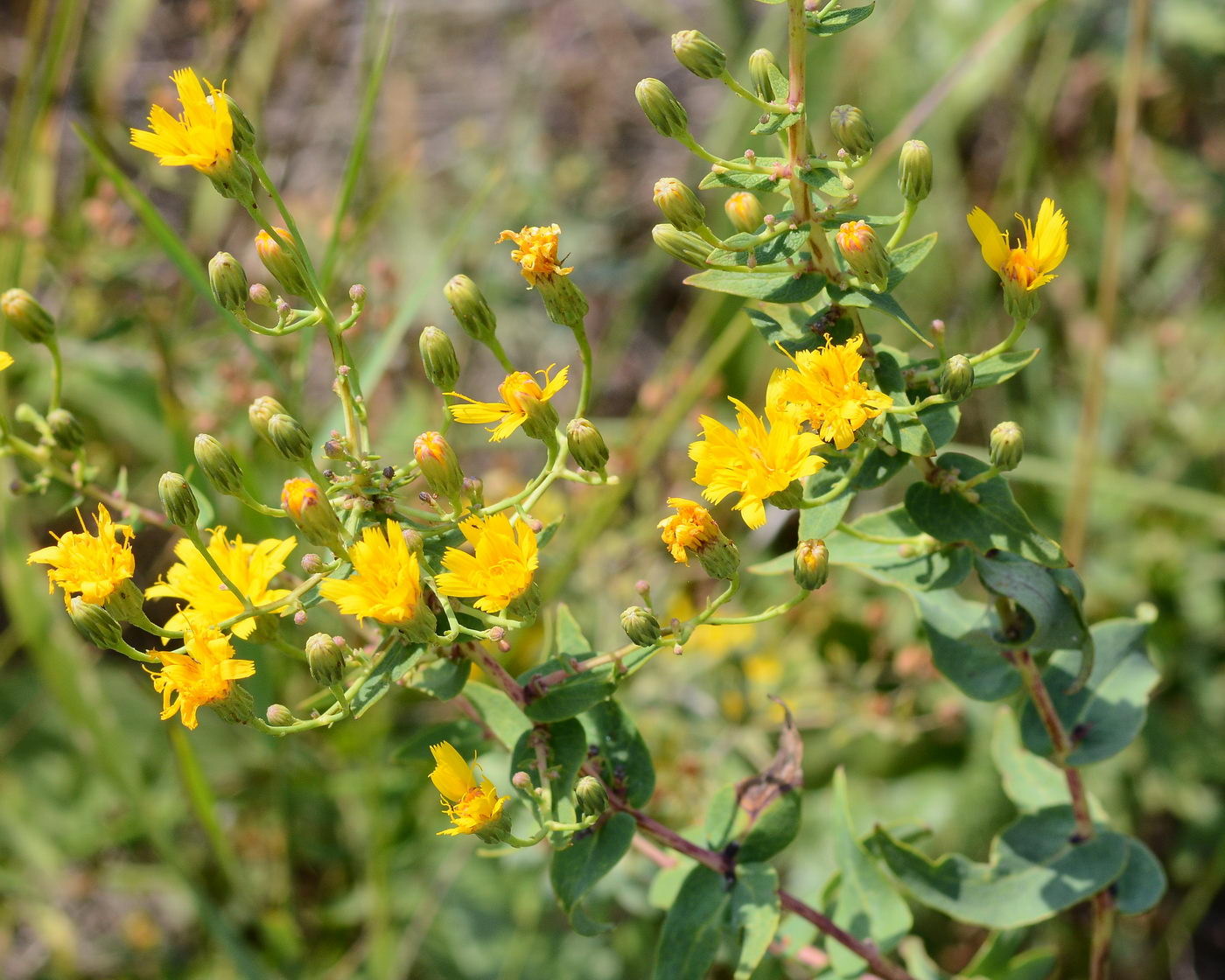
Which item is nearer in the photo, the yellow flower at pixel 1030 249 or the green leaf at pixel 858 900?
the yellow flower at pixel 1030 249

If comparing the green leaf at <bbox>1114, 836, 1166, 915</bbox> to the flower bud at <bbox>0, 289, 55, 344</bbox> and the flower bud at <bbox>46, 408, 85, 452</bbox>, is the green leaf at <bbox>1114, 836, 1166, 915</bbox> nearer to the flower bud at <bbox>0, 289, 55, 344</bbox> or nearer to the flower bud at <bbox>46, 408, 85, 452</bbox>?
the flower bud at <bbox>46, 408, 85, 452</bbox>

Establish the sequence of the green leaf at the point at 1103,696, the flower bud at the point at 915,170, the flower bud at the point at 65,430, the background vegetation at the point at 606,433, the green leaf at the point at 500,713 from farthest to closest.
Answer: the background vegetation at the point at 606,433 → the green leaf at the point at 1103,696 → the flower bud at the point at 65,430 → the green leaf at the point at 500,713 → the flower bud at the point at 915,170

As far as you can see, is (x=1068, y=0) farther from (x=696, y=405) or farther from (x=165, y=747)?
(x=165, y=747)

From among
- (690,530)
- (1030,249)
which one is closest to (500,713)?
(690,530)

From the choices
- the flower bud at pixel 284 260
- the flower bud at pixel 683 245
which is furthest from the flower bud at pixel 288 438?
the flower bud at pixel 683 245

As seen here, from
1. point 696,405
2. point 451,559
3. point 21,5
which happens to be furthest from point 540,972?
point 21,5

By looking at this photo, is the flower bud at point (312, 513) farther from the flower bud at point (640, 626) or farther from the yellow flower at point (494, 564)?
the flower bud at point (640, 626)
